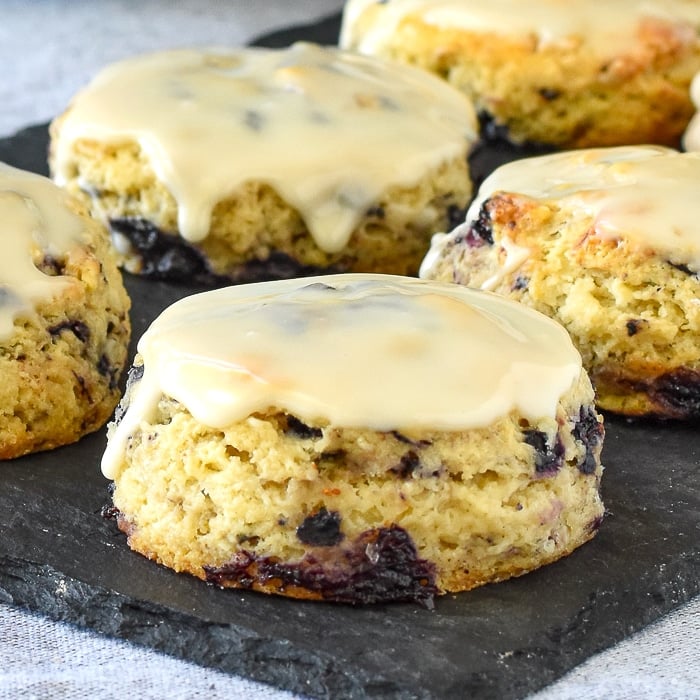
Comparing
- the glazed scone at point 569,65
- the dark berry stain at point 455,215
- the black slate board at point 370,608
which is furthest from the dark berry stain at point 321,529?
the glazed scone at point 569,65

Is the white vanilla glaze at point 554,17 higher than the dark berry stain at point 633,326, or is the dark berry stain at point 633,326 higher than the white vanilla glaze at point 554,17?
the white vanilla glaze at point 554,17

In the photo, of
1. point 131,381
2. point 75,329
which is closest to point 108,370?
point 75,329

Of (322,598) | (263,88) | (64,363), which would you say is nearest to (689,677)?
(322,598)

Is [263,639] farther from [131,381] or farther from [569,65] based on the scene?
[569,65]

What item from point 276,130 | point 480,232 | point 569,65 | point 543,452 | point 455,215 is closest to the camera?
point 543,452

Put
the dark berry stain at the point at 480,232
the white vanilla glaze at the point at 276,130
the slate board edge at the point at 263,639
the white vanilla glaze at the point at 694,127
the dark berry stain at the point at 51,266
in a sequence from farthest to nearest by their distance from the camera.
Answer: the white vanilla glaze at the point at 694,127 → the white vanilla glaze at the point at 276,130 → the dark berry stain at the point at 480,232 → the dark berry stain at the point at 51,266 → the slate board edge at the point at 263,639

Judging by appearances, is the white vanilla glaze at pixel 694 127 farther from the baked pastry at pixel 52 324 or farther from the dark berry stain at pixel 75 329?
the dark berry stain at pixel 75 329
